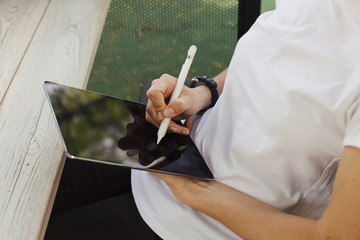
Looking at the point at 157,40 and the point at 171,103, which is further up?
the point at 171,103

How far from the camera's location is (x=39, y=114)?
3.90ft

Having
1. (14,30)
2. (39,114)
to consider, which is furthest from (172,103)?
(14,30)

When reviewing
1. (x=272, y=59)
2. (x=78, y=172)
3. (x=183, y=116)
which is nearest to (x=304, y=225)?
(x=272, y=59)

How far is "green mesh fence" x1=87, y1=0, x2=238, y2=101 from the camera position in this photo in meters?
2.04

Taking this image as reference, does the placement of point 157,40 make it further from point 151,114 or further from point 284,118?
point 284,118

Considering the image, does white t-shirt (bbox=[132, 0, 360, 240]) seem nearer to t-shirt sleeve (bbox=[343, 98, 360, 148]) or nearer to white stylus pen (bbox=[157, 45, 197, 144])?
t-shirt sleeve (bbox=[343, 98, 360, 148])

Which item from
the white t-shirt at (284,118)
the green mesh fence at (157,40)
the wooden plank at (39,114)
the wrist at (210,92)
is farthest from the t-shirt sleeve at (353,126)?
the green mesh fence at (157,40)

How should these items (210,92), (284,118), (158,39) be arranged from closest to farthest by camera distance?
(284,118) < (210,92) < (158,39)

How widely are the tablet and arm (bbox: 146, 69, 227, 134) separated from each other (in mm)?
28

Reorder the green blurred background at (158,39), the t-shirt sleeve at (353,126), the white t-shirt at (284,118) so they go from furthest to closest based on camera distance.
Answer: the green blurred background at (158,39), the white t-shirt at (284,118), the t-shirt sleeve at (353,126)

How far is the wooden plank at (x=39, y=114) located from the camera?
951mm

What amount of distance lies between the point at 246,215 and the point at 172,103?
32 centimetres

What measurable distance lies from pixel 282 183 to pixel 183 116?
377 mm

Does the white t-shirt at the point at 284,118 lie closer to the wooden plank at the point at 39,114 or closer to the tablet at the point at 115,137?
the tablet at the point at 115,137
